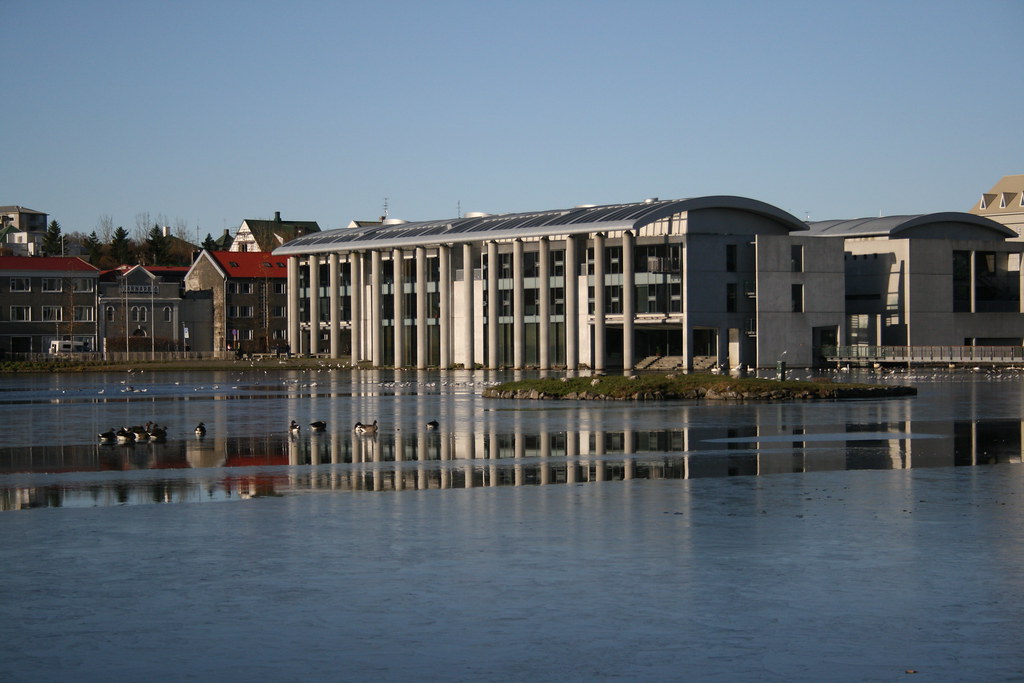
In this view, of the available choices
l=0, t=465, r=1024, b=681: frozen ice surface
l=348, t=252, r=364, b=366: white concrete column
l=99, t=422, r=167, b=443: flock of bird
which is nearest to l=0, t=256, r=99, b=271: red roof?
l=348, t=252, r=364, b=366: white concrete column

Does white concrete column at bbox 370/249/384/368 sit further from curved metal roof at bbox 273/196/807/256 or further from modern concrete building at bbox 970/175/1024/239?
modern concrete building at bbox 970/175/1024/239

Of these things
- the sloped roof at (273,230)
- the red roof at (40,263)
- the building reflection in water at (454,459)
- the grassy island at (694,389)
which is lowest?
the building reflection in water at (454,459)

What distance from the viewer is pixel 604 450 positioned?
90.5 ft

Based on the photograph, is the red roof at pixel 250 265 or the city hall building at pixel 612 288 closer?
the city hall building at pixel 612 288

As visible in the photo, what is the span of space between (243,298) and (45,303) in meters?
21.3

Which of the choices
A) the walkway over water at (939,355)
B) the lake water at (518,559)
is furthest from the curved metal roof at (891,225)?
the lake water at (518,559)

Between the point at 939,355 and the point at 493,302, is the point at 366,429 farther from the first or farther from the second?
the point at 493,302

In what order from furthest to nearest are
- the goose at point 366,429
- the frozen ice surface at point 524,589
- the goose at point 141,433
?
the goose at point 366,429 < the goose at point 141,433 < the frozen ice surface at point 524,589

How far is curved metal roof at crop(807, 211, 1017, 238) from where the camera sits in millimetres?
97875

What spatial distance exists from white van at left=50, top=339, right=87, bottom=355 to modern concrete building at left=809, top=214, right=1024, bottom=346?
75.8 metres

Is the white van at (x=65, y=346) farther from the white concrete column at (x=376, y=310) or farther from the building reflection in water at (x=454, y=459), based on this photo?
the building reflection in water at (x=454, y=459)

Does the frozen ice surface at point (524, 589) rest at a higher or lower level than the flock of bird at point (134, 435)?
lower

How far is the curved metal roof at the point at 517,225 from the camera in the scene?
303 ft

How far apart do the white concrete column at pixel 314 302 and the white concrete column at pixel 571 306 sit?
3608cm
